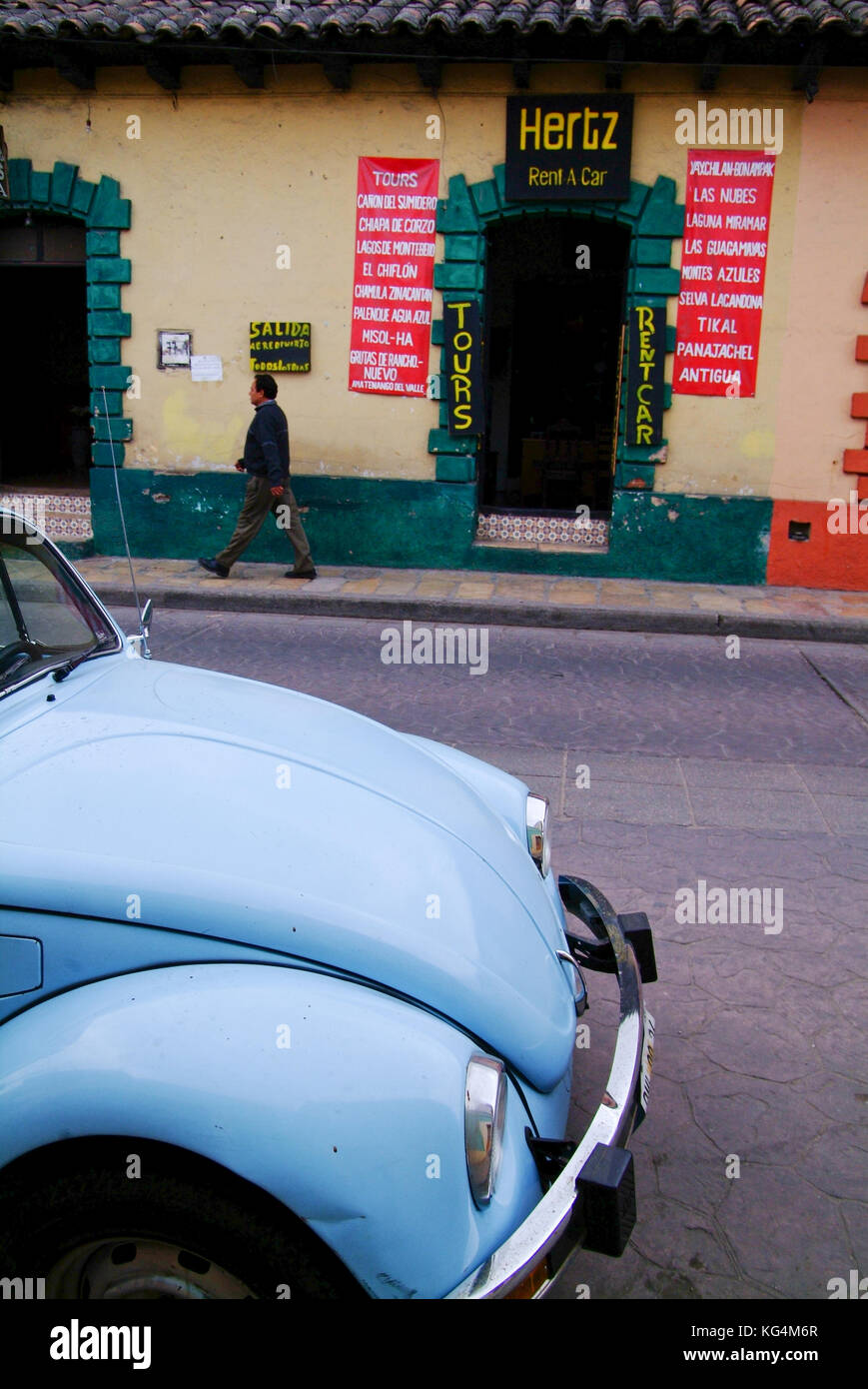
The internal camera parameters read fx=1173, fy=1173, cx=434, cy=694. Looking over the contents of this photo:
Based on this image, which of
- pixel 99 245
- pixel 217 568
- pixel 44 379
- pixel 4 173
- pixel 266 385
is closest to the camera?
pixel 266 385

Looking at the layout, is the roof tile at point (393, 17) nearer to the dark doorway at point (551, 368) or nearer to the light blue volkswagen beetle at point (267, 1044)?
the dark doorway at point (551, 368)

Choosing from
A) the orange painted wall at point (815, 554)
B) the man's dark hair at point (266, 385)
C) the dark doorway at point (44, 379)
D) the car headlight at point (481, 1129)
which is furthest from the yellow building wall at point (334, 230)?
the car headlight at point (481, 1129)

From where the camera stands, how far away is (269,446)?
10.2 m

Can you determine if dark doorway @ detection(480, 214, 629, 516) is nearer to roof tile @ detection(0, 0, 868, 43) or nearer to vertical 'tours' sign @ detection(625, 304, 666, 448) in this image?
vertical 'tours' sign @ detection(625, 304, 666, 448)

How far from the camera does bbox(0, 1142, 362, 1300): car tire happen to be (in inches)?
69.7

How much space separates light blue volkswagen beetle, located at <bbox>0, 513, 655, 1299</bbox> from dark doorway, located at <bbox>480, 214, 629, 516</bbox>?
32.1ft

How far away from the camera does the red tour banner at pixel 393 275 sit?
10.9 m

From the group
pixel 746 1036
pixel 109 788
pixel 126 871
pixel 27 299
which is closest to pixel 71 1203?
pixel 126 871

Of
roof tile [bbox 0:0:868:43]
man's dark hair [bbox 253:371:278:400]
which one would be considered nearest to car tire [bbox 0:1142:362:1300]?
man's dark hair [bbox 253:371:278:400]

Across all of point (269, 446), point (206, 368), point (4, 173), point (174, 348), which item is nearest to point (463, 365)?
point (269, 446)

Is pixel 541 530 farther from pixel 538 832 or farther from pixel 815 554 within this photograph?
pixel 538 832

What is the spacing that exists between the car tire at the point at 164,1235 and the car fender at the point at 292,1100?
0.05 m

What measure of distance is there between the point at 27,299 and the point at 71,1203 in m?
15.4

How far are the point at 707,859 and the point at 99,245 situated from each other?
937 cm
